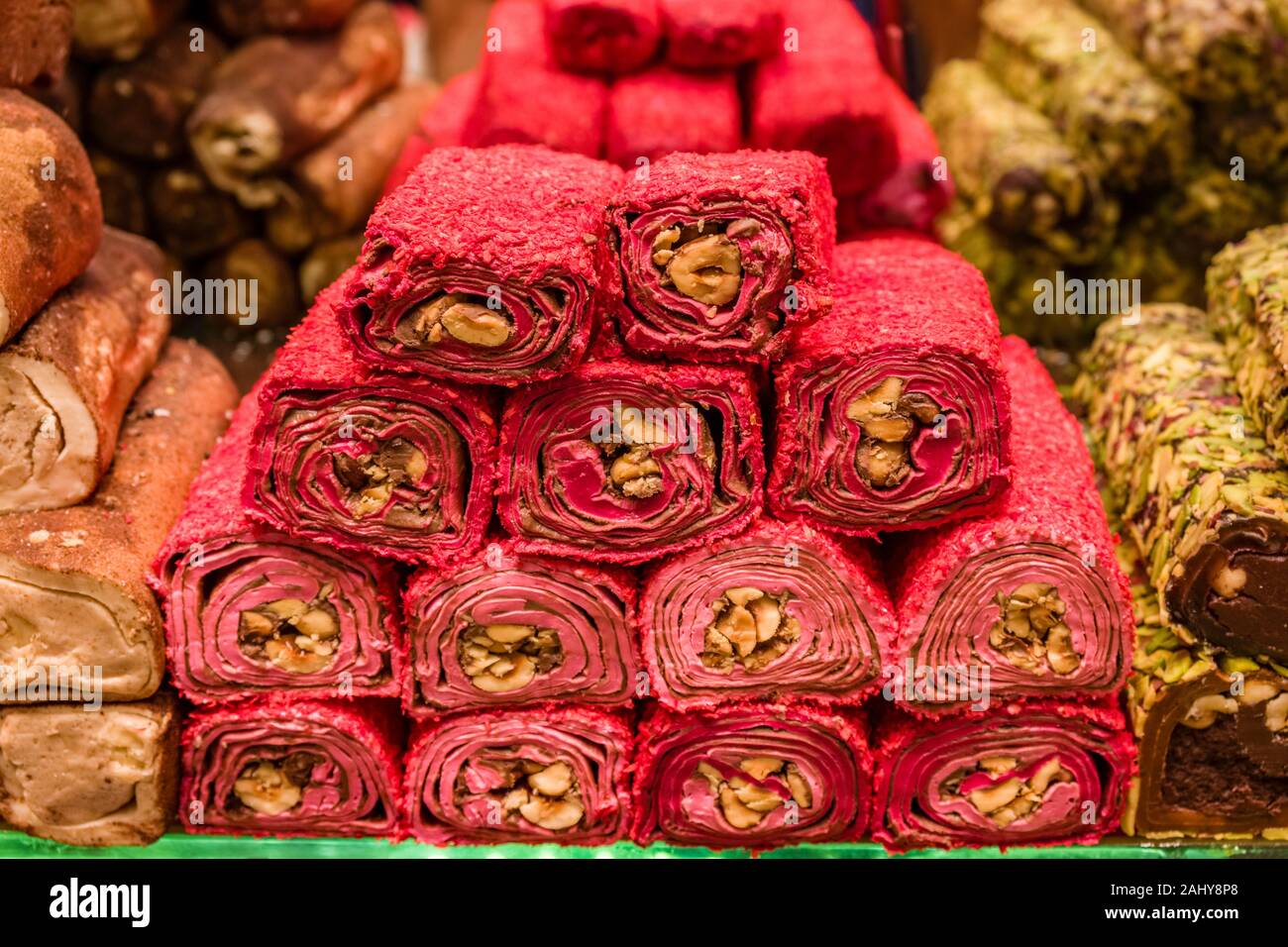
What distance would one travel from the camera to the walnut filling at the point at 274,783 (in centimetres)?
296

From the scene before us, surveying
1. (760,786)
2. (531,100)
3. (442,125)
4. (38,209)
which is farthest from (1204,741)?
(442,125)

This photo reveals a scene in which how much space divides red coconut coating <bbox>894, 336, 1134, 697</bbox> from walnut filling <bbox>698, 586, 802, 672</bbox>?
0.79 ft

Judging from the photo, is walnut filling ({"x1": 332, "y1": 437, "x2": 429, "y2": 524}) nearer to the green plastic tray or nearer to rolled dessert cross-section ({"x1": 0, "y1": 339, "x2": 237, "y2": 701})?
rolled dessert cross-section ({"x1": 0, "y1": 339, "x2": 237, "y2": 701})

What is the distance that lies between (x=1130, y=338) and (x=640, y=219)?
5.71 feet

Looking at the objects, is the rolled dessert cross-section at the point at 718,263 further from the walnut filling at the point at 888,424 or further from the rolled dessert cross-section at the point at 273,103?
the rolled dessert cross-section at the point at 273,103

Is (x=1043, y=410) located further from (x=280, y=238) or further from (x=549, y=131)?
(x=280, y=238)

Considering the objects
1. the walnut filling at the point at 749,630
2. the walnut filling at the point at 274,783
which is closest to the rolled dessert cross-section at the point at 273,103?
the walnut filling at the point at 274,783

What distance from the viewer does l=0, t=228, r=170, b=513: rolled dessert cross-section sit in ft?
9.47

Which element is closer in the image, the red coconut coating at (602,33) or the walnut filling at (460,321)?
the walnut filling at (460,321)

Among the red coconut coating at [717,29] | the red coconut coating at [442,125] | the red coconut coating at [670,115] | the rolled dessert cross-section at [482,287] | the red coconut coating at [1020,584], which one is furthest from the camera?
the red coconut coating at [442,125]

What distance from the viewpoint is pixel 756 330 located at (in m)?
2.55

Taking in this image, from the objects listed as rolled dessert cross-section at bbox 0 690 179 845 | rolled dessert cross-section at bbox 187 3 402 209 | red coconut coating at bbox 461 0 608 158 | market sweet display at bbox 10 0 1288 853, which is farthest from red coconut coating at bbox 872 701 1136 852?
rolled dessert cross-section at bbox 187 3 402 209

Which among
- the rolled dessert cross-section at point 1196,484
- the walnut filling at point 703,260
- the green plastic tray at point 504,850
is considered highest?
the walnut filling at point 703,260

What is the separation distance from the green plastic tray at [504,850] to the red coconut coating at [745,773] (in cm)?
3
